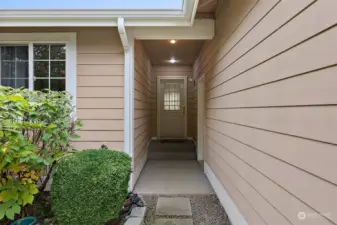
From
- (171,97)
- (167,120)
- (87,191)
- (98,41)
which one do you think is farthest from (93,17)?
(167,120)

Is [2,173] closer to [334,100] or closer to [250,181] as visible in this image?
[250,181]

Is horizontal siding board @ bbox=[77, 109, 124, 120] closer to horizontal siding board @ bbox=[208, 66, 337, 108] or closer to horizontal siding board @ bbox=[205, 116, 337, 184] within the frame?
horizontal siding board @ bbox=[208, 66, 337, 108]

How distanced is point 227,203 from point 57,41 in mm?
3259

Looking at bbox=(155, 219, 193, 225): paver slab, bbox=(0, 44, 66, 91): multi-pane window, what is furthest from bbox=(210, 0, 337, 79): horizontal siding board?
bbox=(0, 44, 66, 91): multi-pane window

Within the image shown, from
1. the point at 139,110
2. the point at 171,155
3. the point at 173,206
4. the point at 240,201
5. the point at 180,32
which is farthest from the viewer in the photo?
the point at 171,155

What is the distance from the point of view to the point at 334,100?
3.26 ft

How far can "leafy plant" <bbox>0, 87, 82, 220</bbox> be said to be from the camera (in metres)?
2.14

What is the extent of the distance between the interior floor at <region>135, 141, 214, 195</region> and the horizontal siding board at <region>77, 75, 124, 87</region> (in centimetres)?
164

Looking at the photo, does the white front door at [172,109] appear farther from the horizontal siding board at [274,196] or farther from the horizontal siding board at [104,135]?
the horizontal siding board at [274,196]

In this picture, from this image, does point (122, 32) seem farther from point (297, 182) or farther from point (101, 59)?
point (297, 182)

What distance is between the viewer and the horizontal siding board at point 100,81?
11.6ft

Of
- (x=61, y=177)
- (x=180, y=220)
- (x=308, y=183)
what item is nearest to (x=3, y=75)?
(x=61, y=177)

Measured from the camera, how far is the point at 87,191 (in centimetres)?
232

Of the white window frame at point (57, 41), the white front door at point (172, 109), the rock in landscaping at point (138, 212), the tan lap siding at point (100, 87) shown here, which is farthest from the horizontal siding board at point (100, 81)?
the white front door at point (172, 109)
